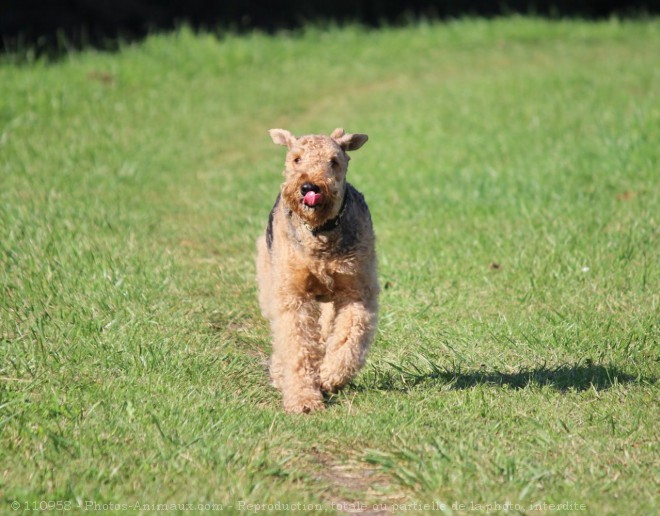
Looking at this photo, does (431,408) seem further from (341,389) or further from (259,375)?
(259,375)

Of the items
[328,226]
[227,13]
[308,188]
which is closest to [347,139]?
[328,226]

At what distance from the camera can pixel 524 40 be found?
18453 millimetres

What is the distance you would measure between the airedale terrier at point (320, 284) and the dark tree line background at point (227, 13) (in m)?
13.8

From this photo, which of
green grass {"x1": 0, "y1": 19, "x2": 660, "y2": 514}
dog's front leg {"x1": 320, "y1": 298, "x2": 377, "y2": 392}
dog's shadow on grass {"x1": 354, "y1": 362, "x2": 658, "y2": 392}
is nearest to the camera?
green grass {"x1": 0, "y1": 19, "x2": 660, "y2": 514}

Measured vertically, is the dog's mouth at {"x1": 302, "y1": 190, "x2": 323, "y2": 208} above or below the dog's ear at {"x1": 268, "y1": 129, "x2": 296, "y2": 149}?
below

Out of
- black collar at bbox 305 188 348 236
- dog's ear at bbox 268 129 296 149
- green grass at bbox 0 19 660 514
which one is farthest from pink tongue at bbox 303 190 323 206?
green grass at bbox 0 19 660 514

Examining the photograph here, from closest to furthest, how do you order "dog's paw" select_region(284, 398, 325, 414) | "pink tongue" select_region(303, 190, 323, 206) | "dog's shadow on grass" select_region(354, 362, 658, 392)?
1. "pink tongue" select_region(303, 190, 323, 206)
2. "dog's paw" select_region(284, 398, 325, 414)
3. "dog's shadow on grass" select_region(354, 362, 658, 392)

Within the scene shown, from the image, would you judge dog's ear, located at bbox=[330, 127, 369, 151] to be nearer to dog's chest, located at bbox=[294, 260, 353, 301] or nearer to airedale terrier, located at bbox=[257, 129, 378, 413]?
airedale terrier, located at bbox=[257, 129, 378, 413]

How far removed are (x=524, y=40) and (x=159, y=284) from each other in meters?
13.3

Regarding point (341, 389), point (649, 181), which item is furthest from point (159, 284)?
point (649, 181)

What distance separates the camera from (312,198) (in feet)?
15.8

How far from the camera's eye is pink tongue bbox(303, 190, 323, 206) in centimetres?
481

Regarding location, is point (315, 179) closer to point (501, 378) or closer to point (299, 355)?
point (299, 355)

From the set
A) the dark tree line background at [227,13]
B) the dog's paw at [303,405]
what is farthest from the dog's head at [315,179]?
the dark tree line background at [227,13]
